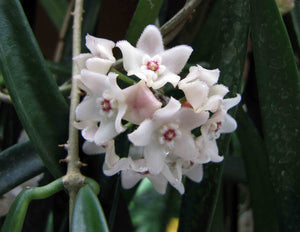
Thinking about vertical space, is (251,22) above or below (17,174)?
above

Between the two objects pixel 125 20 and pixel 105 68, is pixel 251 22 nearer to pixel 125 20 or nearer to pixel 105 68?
pixel 105 68

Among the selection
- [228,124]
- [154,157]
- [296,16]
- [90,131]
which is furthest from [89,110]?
[296,16]

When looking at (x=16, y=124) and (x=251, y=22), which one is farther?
(x=16, y=124)

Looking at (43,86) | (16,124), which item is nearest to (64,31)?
(16,124)

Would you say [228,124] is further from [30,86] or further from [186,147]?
[30,86]

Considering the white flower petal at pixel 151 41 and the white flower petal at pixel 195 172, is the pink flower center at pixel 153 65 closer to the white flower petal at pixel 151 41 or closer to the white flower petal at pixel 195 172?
the white flower petal at pixel 151 41

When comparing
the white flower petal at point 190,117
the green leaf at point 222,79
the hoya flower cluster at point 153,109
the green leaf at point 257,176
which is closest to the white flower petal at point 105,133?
the hoya flower cluster at point 153,109

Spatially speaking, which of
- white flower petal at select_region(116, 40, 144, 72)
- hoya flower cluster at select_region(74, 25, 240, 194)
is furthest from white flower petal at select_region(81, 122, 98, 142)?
white flower petal at select_region(116, 40, 144, 72)
